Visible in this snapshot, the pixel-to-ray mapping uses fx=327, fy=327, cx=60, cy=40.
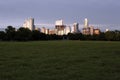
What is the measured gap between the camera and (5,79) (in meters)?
10.3

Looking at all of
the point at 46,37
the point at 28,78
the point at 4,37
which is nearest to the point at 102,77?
the point at 28,78

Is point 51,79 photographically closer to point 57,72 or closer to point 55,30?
point 57,72

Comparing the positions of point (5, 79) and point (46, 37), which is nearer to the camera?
point (5, 79)

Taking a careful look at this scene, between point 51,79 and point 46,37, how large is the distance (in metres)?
127

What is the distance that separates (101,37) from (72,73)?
134 meters

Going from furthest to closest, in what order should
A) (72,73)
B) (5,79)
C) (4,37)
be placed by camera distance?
(4,37) < (72,73) < (5,79)

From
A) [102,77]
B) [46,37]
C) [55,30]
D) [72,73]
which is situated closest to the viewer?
[102,77]

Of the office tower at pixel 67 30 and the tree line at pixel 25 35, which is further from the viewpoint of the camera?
the office tower at pixel 67 30

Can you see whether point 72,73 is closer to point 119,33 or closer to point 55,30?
point 119,33

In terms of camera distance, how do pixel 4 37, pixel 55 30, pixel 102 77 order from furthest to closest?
pixel 55 30 → pixel 4 37 → pixel 102 77

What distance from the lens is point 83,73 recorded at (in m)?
12.0

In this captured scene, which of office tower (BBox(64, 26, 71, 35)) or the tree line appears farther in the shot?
office tower (BBox(64, 26, 71, 35))

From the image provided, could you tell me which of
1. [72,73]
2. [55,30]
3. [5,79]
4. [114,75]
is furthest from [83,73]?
[55,30]

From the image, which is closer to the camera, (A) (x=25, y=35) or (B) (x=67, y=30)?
(A) (x=25, y=35)
